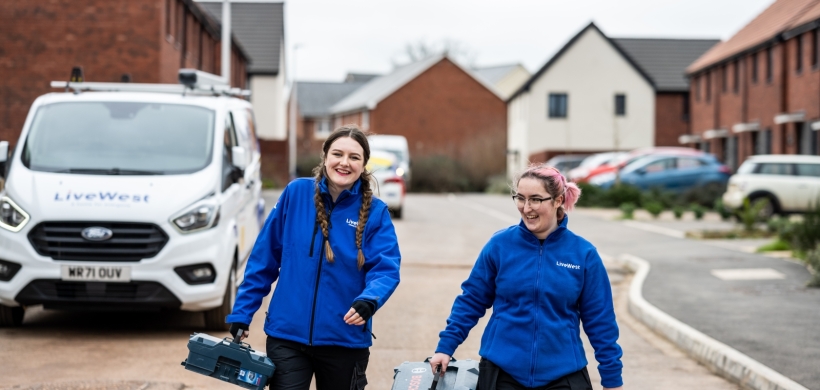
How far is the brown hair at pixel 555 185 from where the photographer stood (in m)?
4.37

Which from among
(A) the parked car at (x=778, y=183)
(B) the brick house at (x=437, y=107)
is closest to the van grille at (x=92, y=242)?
(A) the parked car at (x=778, y=183)

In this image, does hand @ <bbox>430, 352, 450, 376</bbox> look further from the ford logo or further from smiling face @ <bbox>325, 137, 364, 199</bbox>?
the ford logo

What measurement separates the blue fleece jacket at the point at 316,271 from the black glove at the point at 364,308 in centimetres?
2

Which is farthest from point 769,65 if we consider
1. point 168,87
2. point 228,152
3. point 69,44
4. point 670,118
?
point 228,152

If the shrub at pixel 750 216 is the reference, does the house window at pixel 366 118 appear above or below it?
Answer: above

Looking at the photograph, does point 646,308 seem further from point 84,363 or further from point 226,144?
point 84,363

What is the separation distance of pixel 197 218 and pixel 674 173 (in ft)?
87.1

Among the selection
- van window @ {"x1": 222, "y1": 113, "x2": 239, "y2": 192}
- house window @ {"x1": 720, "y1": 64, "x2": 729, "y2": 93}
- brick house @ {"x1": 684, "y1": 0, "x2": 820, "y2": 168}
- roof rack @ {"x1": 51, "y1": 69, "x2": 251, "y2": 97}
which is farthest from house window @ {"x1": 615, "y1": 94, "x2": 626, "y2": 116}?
van window @ {"x1": 222, "y1": 113, "x2": 239, "y2": 192}

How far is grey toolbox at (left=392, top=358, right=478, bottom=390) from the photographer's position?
417 centimetres

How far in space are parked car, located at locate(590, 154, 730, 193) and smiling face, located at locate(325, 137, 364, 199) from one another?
29.1 metres

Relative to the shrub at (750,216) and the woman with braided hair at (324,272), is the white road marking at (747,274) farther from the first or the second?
the woman with braided hair at (324,272)

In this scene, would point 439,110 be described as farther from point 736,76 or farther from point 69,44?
point 69,44

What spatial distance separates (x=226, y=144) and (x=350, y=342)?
5.82 m

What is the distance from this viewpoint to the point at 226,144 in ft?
32.4
